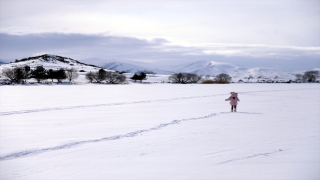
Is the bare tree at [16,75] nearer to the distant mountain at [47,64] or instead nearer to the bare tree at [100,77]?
the bare tree at [100,77]

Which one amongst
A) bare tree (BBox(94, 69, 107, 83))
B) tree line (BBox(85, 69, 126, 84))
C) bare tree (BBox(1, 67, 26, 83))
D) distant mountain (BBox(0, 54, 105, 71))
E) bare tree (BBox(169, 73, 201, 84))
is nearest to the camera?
bare tree (BBox(1, 67, 26, 83))

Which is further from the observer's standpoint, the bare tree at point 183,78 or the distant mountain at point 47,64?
the distant mountain at point 47,64

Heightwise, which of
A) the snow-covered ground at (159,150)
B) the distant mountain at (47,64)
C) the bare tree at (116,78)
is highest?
the distant mountain at (47,64)

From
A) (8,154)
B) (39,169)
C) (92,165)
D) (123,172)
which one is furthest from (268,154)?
(8,154)

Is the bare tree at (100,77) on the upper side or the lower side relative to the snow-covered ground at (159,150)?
upper

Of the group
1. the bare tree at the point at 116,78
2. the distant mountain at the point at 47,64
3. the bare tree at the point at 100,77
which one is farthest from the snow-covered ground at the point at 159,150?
the distant mountain at the point at 47,64

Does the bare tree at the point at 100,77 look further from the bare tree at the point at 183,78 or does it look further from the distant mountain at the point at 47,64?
the distant mountain at the point at 47,64

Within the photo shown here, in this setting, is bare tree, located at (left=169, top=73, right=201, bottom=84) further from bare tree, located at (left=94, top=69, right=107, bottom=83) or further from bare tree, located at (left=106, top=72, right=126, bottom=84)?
bare tree, located at (left=94, top=69, right=107, bottom=83)

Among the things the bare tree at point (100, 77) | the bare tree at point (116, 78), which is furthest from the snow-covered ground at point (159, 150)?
the bare tree at point (100, 77)

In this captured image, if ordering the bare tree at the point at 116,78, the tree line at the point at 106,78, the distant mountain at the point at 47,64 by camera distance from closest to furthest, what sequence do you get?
the bare tree at the point at 116,78 < the tree line at the point at 106,78 < the distant mountain at the point at 47,64

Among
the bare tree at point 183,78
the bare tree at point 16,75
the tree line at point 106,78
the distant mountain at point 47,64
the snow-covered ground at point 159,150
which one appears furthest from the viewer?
the distant mountain at point 47,64

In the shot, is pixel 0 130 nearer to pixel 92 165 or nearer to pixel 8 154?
pixel 8 154

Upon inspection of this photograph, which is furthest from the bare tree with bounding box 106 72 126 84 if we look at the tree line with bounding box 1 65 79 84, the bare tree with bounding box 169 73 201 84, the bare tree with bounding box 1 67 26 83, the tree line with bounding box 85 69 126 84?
the bare tree with bounding box 169 73 201 84

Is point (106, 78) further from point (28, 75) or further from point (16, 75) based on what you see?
point (16, 75)
